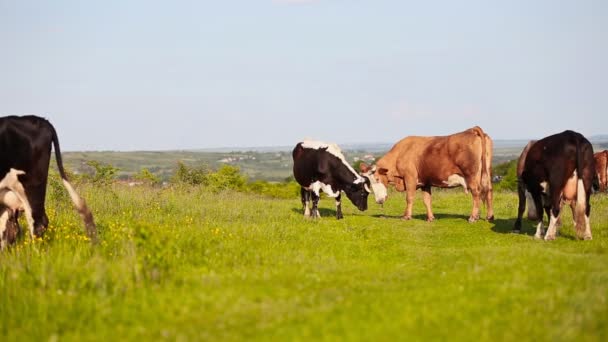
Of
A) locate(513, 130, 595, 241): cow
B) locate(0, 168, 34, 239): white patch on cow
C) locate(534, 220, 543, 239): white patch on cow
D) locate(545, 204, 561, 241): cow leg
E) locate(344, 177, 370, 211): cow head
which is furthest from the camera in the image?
locate(344, 177, 370, 211): cow head

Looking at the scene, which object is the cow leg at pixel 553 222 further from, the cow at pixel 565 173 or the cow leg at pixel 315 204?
the cow leg at pixel 315 204

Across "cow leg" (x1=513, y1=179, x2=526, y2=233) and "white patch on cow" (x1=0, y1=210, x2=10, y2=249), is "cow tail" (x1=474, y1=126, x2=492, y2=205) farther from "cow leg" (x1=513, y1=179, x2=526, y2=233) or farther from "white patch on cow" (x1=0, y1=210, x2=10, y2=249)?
"white patch on cow" (x1=0, y1=210, x2=10, y2=249)

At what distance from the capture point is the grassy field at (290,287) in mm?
6766

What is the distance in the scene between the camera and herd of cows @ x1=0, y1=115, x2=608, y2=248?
11.8m

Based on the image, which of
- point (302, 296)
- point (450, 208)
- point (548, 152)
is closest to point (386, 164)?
point (450, 208)

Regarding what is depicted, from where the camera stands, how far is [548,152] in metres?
14.1

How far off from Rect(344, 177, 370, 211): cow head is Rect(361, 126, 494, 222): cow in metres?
1.48

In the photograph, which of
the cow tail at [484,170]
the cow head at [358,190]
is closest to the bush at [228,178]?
the cow head at [358,190]

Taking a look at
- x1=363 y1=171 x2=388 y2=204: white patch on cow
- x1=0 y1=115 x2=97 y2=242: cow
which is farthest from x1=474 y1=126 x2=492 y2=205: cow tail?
x1=0 y1=115 x2=97 y2=242: cow

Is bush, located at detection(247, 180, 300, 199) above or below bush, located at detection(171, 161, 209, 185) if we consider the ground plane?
Answer: below

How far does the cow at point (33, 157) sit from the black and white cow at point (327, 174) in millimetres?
9304

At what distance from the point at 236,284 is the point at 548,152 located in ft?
28.0

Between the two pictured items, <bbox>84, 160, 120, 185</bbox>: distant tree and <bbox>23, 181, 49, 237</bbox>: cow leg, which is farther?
<bbox>84, 160, 120, 185</bbox>: distant tree

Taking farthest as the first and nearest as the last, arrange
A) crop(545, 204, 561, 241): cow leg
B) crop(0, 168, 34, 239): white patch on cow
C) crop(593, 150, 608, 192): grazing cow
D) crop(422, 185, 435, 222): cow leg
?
crop(593, 150, 608, 192): grazing cow
crop(422, 185, 435, 222): cow leg
crop(545, 204, 561, 241): cow leg
crop(0, 168, 34, 239): white patch on cow
